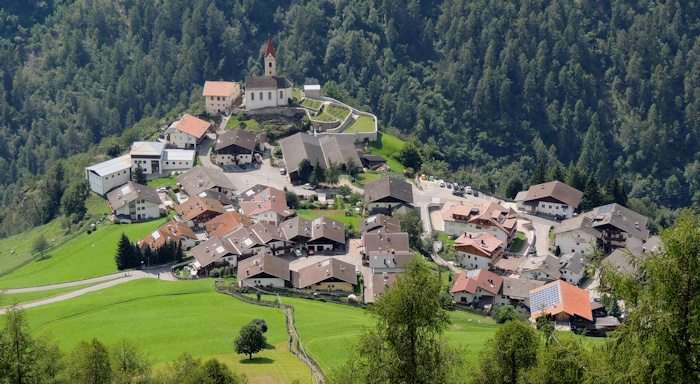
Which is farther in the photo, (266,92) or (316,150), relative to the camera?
(266,92)

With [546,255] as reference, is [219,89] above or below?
above

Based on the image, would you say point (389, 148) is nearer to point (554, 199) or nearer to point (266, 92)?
point (266, 92)

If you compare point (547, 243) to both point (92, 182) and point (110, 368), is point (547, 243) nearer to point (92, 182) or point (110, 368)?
point (92, 182)

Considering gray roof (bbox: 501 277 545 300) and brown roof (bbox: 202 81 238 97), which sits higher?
brown roof (bbox: 202 81 238 97)

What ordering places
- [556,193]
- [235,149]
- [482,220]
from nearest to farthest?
[482,220], [556,193], [235,149]

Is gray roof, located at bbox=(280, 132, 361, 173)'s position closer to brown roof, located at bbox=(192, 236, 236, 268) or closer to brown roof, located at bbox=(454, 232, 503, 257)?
brown roof, located at bbox=(192, 236, 236, 268)

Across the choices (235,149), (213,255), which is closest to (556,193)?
Result: (235,149)

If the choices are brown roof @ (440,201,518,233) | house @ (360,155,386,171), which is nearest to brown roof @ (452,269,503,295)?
brown roof @ (440,201,518,233)
